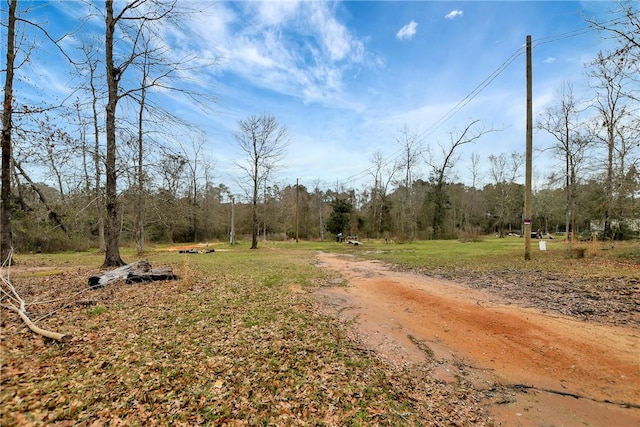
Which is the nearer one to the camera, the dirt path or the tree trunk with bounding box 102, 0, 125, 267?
the dirt path

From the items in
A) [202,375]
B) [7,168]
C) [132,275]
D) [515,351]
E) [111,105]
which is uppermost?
[111,105]

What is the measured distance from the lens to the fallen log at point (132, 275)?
254 inches

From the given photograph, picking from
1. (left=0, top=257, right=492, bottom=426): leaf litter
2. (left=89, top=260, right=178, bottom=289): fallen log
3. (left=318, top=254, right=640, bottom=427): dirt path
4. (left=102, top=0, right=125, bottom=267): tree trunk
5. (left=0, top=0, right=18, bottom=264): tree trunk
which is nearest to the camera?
(left=0, top=257, right=492, bottom=426): leaf litter

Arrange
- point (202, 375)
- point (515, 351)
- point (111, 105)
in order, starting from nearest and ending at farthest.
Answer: point (202, 375), point (515, 351), point (111, 105)

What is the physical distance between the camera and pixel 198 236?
36.2 meters

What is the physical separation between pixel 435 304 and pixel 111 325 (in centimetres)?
612

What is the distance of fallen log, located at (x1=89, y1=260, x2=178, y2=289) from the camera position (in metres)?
6.45

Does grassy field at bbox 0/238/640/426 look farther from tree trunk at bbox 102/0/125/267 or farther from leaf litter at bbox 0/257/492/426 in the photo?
tree trunk at bbox 102/0/125/267

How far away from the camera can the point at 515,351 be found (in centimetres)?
433

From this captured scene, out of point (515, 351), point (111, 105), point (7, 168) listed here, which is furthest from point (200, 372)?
point (7, 168)

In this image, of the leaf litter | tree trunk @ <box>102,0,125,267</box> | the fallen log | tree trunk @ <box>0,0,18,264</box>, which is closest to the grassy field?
the leaf litter

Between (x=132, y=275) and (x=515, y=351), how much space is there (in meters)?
8.07

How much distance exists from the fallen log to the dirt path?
14.5 feet

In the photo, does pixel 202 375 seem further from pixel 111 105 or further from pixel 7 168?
pixel 7 168
